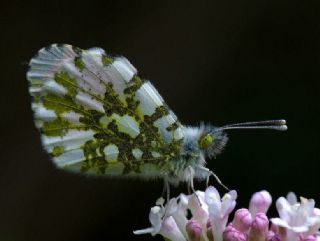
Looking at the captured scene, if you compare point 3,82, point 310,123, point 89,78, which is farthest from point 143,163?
point 3,82

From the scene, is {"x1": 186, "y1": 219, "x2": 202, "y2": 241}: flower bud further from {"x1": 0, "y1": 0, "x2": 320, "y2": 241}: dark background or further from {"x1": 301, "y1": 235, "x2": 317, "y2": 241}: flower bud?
{"x1": 0, "y1": 0, "x2": 320, "y2": 241}: dark background

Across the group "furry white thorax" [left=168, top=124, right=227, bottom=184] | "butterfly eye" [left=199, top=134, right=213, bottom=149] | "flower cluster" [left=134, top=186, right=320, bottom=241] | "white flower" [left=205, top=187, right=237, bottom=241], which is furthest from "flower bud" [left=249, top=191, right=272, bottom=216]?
"butterfly eye" [left=199, top=134, right=213, bottom=149]

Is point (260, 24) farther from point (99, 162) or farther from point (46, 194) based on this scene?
point (99, 162)

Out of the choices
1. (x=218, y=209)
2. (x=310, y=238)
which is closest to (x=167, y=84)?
(x=218, y=209)

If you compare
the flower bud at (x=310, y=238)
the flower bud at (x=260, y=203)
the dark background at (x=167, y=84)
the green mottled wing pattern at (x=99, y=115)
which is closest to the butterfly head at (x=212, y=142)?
the green mottled wing pattern at (x=99, y=115)

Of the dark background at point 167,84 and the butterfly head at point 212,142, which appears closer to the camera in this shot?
the butterfly head at point 212,142

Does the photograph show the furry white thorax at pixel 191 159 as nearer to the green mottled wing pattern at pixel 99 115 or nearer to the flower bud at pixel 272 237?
the green mottled wing pattern at pixel 99 115

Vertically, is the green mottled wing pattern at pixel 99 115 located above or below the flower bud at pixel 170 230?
above
